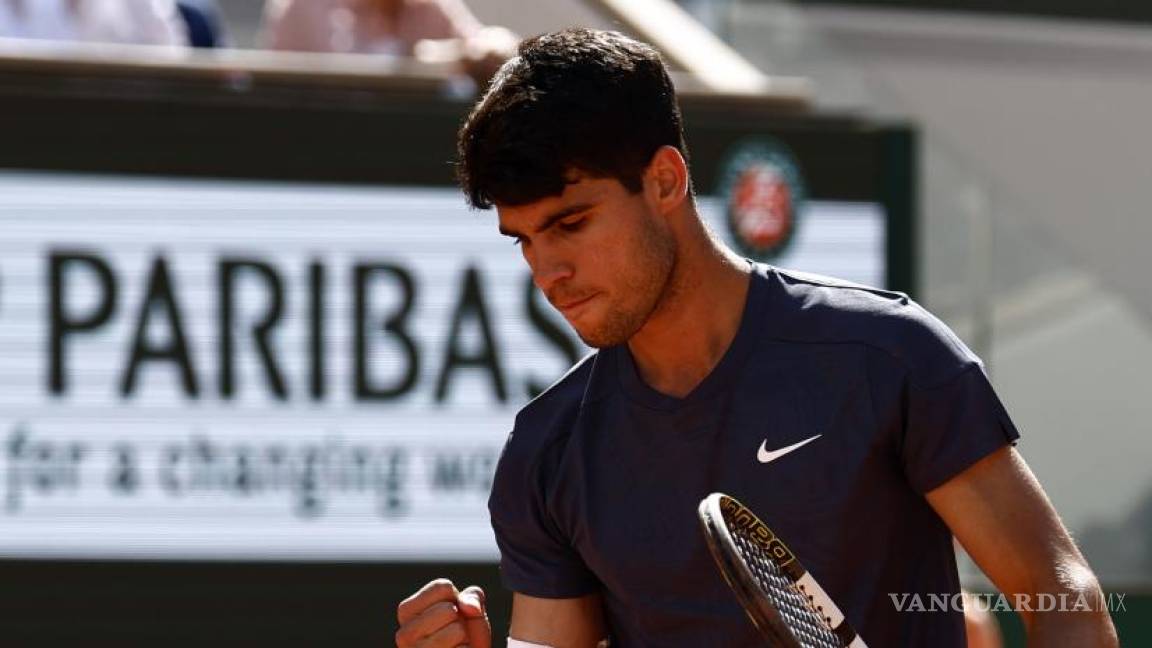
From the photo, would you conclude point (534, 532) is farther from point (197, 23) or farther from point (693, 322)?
point (197, 23)

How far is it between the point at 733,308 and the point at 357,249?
9.85 ft

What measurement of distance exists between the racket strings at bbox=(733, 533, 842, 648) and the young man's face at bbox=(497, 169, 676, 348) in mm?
391

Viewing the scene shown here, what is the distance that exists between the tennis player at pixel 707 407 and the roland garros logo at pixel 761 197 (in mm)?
3159

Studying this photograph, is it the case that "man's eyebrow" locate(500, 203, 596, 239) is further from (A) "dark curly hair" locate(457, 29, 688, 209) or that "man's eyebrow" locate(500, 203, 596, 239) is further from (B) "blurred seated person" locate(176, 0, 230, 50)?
(B) "blurred seated person" locate(176, 0, 230, 50)

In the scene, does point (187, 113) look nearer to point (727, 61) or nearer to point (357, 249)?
point (357, 249)

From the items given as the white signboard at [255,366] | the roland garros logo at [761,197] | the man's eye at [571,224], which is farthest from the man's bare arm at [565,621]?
the roland garros logo at [761,197]

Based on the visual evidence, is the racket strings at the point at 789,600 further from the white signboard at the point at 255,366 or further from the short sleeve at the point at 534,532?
the white signboard at the point at 255,366

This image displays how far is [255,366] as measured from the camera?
5691 millimetres

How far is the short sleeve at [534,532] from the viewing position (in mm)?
3008

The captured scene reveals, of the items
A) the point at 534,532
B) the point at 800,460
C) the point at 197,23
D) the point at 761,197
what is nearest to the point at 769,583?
the point at 800,460

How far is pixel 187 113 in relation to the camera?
5711mm

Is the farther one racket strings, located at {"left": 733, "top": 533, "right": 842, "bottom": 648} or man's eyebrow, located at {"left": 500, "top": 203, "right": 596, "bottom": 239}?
man's eyebrow, located at {"left": 500, "top": 203, "right": 596, "bottom": 239}

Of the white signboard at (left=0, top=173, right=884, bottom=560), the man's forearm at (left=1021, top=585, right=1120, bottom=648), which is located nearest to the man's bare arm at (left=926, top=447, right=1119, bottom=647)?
the man's forearm at (left=1021, top=585, right=1120, bottom=648)

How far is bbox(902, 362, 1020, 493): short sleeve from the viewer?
2.66 metres
